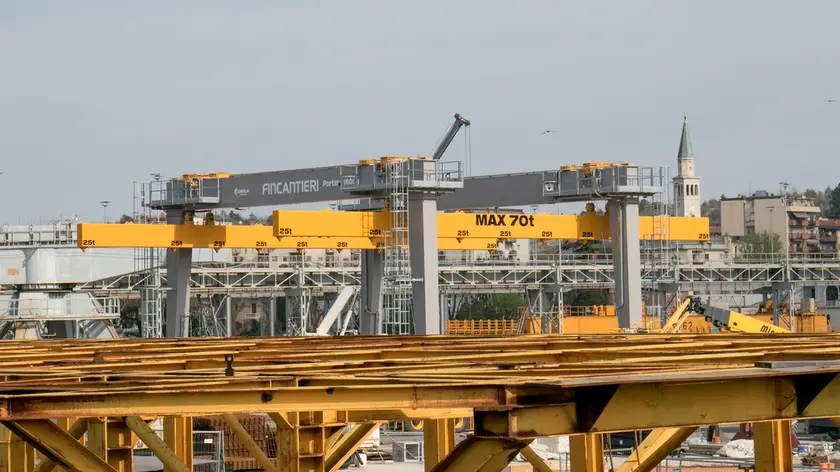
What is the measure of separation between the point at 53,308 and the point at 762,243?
93.0 metres

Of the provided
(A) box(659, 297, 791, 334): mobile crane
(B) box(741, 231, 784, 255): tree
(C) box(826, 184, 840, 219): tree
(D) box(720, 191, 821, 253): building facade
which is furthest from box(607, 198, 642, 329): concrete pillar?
(C) box(826, 184, 840, 219): tree

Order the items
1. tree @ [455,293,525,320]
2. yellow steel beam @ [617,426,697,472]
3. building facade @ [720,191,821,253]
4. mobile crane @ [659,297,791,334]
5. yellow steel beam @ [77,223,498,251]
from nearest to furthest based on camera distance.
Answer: yellow steel beam @ [617,426,697,472] → yellow steel beam @ [77,223,498,251] → mobile crane @ [659,297,791,334] → tree @ [455,293,525,320] → building facade @ [720,191,821,253]

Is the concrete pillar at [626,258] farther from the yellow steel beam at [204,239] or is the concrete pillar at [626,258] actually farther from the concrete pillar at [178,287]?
the concrete pillar at [178,287]

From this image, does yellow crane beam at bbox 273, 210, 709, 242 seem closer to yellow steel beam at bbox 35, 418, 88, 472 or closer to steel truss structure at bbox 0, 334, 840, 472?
yellow steel beam at bbox 35, 418, 88, 472

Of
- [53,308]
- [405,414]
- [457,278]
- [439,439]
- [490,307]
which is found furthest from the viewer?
[490,307]

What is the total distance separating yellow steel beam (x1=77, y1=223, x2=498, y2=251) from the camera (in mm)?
36312

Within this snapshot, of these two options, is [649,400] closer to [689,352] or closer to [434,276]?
[689,352]

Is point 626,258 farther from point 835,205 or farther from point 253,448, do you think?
point 835,205

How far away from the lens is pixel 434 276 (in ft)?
109

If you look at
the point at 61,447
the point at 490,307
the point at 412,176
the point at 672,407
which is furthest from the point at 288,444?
the point at 490,307

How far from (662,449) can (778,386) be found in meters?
2.66

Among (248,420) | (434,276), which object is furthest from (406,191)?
(248,420)

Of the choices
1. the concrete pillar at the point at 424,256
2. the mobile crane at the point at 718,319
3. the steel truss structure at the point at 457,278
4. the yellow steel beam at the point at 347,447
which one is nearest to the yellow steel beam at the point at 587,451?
the yellow steel beam at the point at 347,447

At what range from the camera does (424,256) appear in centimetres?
3291
